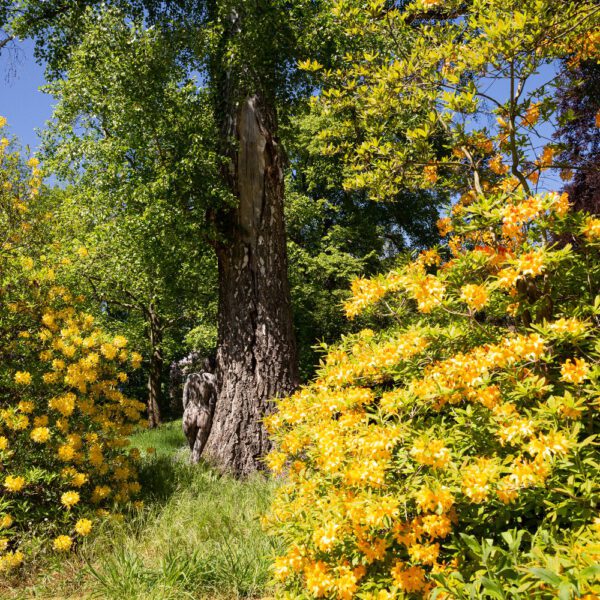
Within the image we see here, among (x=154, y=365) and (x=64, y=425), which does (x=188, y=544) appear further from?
(x=154, y=365)

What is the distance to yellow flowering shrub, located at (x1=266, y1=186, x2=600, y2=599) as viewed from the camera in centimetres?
189

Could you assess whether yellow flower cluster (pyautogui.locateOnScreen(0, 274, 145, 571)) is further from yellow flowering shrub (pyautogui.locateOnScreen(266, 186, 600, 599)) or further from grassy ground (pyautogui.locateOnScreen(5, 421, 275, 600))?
yellow flowering shrub (pyautogui.locateOnScreen(266, 186, 600, 599))

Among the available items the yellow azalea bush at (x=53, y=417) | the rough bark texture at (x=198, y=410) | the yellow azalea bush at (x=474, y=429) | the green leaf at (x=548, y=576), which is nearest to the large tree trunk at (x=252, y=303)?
the rough bark texture at (x=198, y=410)

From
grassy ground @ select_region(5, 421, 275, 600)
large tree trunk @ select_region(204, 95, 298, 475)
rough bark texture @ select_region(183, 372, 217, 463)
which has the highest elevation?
large tree trunk @ select_region(204, 95, 298, 475)

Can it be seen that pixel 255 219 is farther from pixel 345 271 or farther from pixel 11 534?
pixel 345 271

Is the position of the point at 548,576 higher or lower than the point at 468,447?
lower

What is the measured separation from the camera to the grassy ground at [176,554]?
120 inches

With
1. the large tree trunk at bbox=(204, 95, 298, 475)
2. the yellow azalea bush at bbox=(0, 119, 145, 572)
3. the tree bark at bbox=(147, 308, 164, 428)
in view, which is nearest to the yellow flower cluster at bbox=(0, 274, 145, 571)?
the yellow azalea bush at bbox=(0, 119, 145, 572)

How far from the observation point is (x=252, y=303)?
575cm

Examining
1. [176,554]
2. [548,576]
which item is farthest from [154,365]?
[548,576]

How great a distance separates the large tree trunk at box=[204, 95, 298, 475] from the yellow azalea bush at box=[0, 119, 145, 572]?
3.66 ft

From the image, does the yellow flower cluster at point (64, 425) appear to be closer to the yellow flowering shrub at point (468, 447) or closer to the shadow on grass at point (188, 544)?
the shadow on grass at point (188, 544)

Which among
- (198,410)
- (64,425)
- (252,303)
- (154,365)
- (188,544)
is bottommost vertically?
(188,544)

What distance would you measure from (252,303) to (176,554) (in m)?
2.94
